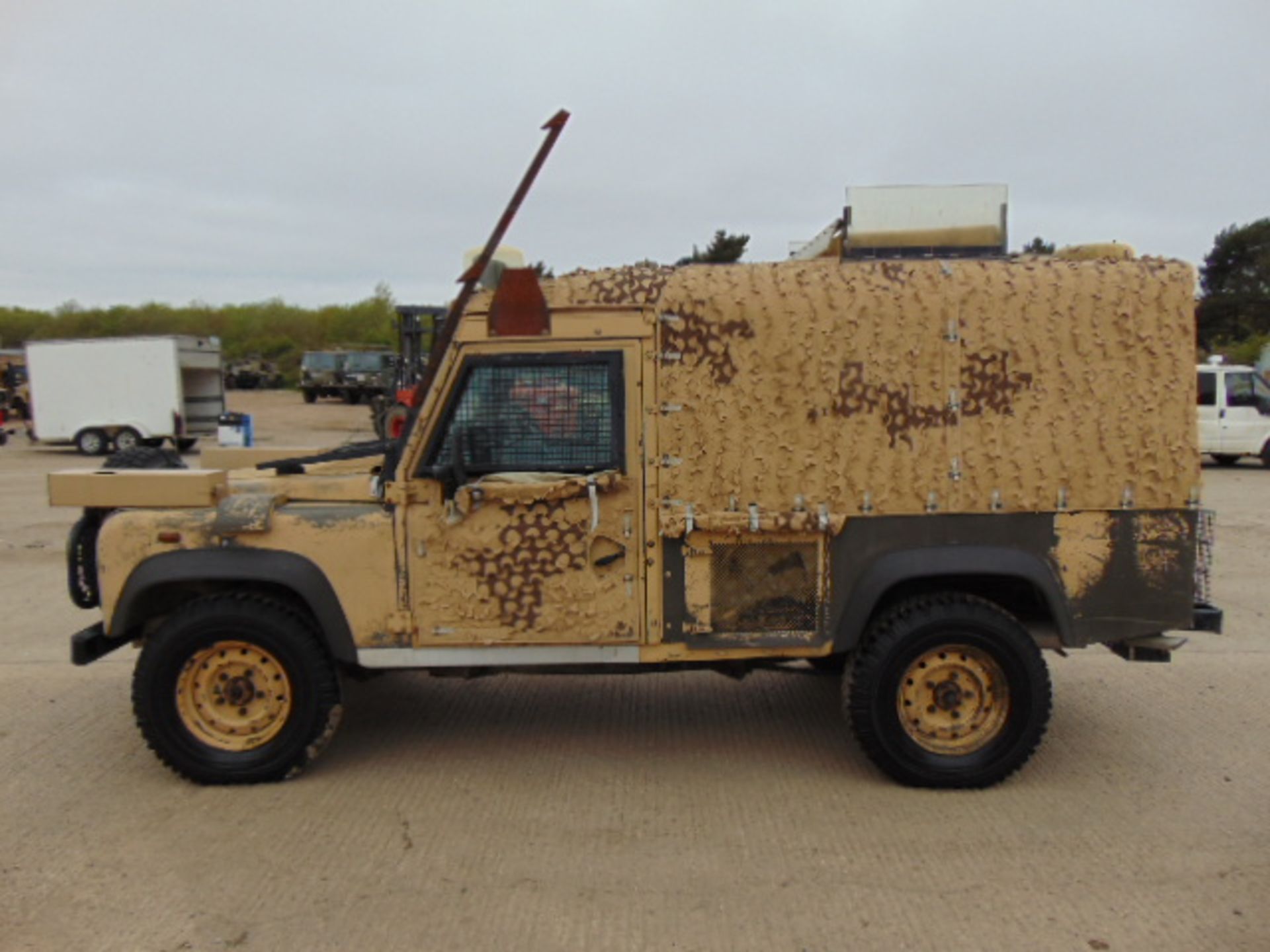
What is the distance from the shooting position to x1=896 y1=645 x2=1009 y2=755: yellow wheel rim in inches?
168

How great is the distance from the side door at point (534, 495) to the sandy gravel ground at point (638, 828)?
0.84m

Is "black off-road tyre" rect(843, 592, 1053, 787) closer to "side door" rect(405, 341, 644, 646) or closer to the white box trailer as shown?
"side door" rect(405, 341, 644, 646)

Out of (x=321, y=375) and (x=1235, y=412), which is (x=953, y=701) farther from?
(x=321, y=375)

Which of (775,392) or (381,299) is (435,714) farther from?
(381,299)

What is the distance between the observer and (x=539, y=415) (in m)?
Answer: 4.16

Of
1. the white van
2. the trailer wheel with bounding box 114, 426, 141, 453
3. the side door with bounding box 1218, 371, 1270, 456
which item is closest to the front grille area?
the white van

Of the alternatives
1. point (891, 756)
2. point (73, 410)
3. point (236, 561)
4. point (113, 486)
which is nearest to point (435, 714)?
point (236, 561)

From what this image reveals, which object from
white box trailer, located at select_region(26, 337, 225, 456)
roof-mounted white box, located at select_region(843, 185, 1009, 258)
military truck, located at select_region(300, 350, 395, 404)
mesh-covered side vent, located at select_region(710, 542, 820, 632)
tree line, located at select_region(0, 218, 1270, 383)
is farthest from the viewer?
tree line, located at select_region(0, 218, 1270, 383)

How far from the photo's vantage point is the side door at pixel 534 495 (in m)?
4.14

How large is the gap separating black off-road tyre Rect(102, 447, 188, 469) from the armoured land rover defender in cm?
94

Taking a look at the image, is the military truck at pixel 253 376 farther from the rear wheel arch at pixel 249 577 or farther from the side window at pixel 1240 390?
the rear wheel arch at pixel 249 577

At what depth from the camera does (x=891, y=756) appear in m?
4.23

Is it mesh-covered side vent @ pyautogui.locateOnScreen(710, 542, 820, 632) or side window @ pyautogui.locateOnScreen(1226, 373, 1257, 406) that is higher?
side window @ pyautogui.locateOnScreen(1226, 373, 1257, 406)

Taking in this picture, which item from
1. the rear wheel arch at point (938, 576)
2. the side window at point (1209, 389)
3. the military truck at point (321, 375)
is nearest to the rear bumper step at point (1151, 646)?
the rear wheel arch at point (938, 576)
